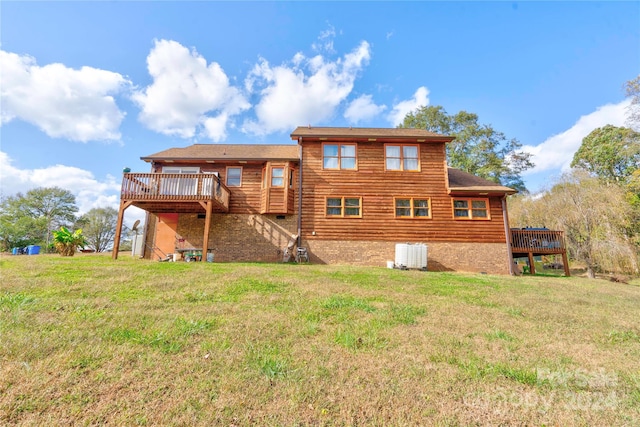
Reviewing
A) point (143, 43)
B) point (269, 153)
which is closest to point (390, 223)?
point (269, 153)

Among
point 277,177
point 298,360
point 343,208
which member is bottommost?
point 298,360

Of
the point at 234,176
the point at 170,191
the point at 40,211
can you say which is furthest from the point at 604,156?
the point at 40,211

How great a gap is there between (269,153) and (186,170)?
447 cm

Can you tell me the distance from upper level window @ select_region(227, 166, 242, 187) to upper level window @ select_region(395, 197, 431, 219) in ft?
27.4

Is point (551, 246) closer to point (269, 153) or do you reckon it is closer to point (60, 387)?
point (269, 153)

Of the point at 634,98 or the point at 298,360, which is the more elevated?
the point at 634,98

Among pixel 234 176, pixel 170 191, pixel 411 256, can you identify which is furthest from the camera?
pixel 234 176

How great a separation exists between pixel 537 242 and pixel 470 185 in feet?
14.5

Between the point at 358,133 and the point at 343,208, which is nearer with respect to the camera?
the point at 343,208

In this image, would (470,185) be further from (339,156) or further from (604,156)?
(604,156)

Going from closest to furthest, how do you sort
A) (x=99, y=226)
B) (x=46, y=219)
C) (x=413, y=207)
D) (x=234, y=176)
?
(x=413, y=207)
(x=234, y=176)
(x=46, y=219)
(x=99, y=226)

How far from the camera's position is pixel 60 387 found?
2.12 metres

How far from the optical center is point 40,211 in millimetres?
30531

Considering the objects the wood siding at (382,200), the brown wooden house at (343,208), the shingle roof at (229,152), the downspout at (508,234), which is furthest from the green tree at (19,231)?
the downspout at (508,234)
